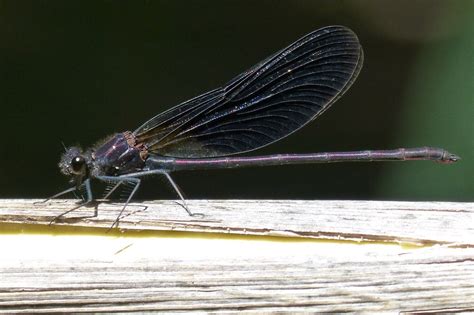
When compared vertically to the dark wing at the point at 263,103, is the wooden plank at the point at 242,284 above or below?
below

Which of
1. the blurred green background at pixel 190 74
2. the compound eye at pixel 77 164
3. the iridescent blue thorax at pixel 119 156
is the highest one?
the blurred green background at pixel 190 74

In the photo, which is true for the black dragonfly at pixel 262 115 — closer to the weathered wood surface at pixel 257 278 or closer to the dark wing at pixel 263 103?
the dark wing at pixel 263 103

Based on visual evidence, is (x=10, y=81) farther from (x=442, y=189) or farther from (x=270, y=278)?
(x=270, y=278)

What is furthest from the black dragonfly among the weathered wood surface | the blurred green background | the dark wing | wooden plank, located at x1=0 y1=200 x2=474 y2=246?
the weathered wood surface

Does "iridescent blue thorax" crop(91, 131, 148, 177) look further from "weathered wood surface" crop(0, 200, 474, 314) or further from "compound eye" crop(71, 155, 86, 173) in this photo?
"weathered wood surface" crop(0, 200, 474, 314)

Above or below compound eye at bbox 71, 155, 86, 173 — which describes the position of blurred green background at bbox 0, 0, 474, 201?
above

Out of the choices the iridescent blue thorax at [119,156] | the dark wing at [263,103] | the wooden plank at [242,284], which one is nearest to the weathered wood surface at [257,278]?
the wooden plank at [242,284]
